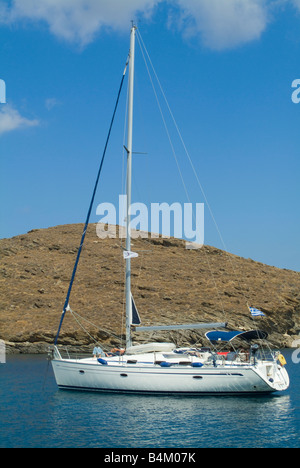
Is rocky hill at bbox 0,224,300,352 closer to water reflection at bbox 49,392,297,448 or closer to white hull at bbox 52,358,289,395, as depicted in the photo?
white hull at bbox 52,358,289,395

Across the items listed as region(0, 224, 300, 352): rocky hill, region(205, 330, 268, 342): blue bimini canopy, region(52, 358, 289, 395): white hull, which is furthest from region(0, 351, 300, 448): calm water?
region(0, 224, 300, 352): rocky hill

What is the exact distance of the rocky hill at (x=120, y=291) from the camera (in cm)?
5244

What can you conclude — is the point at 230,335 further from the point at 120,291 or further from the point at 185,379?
the point at 120,291

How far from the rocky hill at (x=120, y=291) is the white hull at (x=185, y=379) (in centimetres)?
2244

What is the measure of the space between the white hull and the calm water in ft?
1.59

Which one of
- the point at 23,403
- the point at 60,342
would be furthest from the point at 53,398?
the point at 60,342

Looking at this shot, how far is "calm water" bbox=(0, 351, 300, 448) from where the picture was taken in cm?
1697

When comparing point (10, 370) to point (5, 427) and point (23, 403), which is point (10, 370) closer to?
point (23, 403)

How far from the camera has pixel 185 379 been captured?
77.5 ft

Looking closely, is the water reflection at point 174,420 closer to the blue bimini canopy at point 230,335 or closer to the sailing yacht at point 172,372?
the sailing yacht at point 172,372

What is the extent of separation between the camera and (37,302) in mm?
58375
